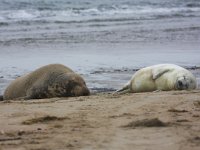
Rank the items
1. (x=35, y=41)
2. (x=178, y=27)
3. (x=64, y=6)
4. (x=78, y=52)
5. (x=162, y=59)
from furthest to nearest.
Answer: (x=64, y=6), (x=178, y=27), (x=35, y=41), (x=78, y=52), (x=162, y=59)

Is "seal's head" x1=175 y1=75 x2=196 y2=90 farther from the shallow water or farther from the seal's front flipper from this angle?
the shallow water

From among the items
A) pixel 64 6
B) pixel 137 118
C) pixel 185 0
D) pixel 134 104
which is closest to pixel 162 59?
pixel 134 104

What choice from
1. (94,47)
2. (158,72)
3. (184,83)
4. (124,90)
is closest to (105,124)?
(184,83)

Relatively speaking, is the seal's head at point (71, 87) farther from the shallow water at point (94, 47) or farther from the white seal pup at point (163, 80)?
the shallow water at point (94, 47)

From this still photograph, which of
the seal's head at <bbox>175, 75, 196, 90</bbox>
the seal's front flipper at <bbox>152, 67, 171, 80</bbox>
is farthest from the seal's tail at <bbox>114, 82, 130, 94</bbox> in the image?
the seal's head at <bbox>175, 75, 196, 90</bbox>

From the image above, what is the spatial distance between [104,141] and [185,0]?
3976 cm

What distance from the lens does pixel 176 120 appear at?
4.83 metres

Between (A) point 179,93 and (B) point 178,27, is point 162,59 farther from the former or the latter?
(B) point 178,27

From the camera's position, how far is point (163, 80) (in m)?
8.00

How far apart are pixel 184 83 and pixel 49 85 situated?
2068 millimetres

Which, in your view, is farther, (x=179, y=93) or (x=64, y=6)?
(x=64, y=6)

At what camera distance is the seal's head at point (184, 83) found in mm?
7793

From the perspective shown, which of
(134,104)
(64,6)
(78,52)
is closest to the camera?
(134,104)

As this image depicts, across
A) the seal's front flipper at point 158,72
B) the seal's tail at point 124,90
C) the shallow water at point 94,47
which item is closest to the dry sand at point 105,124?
the seal's front flipper at point 158,72
